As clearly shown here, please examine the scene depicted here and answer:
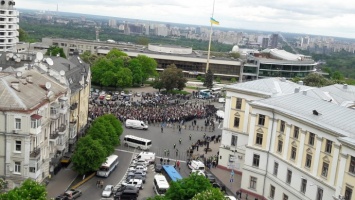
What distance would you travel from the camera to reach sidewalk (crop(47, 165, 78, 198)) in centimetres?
4771

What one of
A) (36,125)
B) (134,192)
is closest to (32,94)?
(36,125)

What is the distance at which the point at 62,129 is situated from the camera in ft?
178

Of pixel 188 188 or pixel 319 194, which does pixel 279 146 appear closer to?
pixel 319 194

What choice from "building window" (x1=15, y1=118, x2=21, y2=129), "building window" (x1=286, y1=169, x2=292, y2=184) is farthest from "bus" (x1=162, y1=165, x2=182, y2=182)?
"building window" (x1=15, y1=118, x2=21, y2=129)

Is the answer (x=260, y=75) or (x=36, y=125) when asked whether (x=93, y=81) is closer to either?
(x=260, y=75)

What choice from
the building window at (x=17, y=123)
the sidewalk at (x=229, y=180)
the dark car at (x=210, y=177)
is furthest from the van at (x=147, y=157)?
the building window at (x=17, y=123)

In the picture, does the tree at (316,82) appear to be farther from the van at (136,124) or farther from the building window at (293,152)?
the building window at (293,152)

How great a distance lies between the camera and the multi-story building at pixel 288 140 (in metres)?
40.2

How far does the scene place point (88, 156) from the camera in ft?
165

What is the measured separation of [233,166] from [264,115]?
453 inches

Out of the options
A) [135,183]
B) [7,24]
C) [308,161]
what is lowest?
[135,183]

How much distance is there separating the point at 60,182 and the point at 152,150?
18.1 m

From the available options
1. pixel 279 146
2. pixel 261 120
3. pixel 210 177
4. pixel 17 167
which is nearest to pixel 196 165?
pixel 210 177

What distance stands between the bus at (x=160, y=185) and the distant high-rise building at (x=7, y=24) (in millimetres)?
100522
